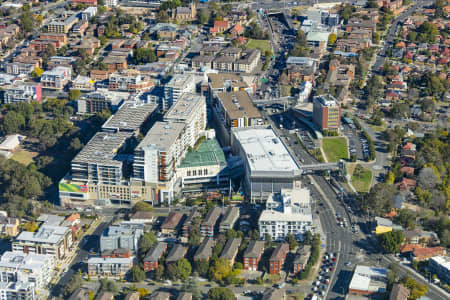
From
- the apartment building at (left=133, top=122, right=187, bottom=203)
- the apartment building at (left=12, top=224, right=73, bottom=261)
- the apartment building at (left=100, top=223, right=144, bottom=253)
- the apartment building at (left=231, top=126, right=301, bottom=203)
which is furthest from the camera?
the apartment building at (left=133, top=122, right=187, bottom=203)

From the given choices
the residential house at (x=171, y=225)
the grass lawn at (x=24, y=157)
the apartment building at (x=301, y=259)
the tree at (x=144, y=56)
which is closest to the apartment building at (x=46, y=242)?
the residential house at (x=171, y=225)

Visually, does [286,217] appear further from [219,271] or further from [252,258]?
[219,271]

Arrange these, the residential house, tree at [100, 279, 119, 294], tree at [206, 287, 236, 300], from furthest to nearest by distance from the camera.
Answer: the residential house
tree at [100, 279, 119, 294]
tree at [206, 287, 236, 300]

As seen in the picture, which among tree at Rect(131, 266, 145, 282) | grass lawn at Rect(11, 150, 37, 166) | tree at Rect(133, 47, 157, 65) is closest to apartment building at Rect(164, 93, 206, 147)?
grass lawn at Rect(11, 150, 37, 166)

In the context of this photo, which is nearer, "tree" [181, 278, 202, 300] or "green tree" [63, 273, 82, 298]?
"tree" [181, 278, 202, 300]

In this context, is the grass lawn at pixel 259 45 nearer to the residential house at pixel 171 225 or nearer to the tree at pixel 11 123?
the tree at pixel 11 123

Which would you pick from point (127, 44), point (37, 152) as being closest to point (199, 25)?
point (127, 44)

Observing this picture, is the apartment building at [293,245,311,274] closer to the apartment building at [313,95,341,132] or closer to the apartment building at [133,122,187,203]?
the apartment building at [133,122,187,203]
